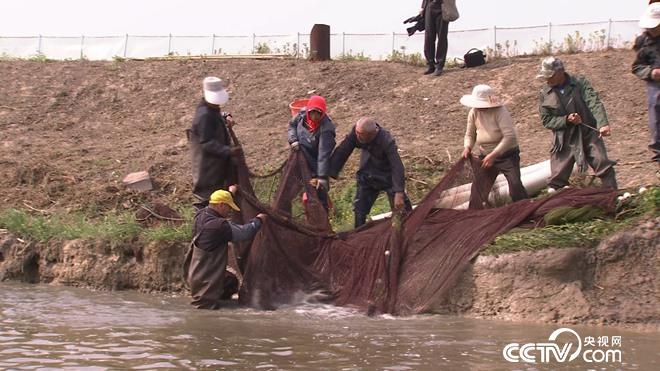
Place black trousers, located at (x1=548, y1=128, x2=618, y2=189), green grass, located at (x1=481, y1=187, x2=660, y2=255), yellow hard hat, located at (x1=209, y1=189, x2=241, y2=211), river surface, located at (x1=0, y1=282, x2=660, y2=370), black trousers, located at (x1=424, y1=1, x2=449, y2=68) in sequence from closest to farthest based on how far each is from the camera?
1. river surface, located at (x1=0, y1=282, x2=660, y2=370)
2. green grass, located at (x1=481, y1=187, x2=660, y2=255)
3. yellow hard hat, located at (x1=209, y1=189, x2=241, y2=211)
4. black trousers, located at (x1=548, y1=128, x2=618, y2=189)
5. black trousers, located at (x1=424, y1=1, x2=449, y2=68)

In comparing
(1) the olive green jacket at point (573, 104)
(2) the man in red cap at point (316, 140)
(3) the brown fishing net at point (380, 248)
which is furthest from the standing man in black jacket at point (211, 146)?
(1) the olive green jacket at point (573, 104)

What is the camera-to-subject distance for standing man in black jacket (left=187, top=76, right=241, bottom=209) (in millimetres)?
9984

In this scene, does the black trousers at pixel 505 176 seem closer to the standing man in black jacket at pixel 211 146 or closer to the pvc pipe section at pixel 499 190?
the pvc pipe section at pixel 499 190

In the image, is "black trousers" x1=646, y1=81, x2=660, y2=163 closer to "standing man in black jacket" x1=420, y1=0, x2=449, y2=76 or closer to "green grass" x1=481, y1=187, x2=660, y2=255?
"green grass" x1=481, y1=187, x2=660, y2=255

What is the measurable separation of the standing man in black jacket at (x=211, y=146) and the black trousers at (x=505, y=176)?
252cm

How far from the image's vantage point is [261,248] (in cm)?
988

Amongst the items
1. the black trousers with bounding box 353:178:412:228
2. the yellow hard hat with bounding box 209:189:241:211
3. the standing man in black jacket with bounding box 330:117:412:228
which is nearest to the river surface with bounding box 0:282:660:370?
the yellow hard hat with bounding box 209:189:241:211

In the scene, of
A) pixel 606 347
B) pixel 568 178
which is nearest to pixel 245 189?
pixel 568 178

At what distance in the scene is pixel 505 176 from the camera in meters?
10.2

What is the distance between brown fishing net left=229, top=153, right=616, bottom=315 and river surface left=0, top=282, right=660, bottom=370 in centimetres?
24

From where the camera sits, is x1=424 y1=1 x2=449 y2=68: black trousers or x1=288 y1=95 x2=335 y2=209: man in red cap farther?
x1=424 y1=1 x2=449 y2=68: black trousers

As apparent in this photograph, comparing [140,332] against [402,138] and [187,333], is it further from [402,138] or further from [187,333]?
[402,138]

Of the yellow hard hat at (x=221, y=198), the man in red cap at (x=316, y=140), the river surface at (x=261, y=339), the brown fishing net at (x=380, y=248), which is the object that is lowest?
the river surface at (x=261, y=339)

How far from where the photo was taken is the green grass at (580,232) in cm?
922
